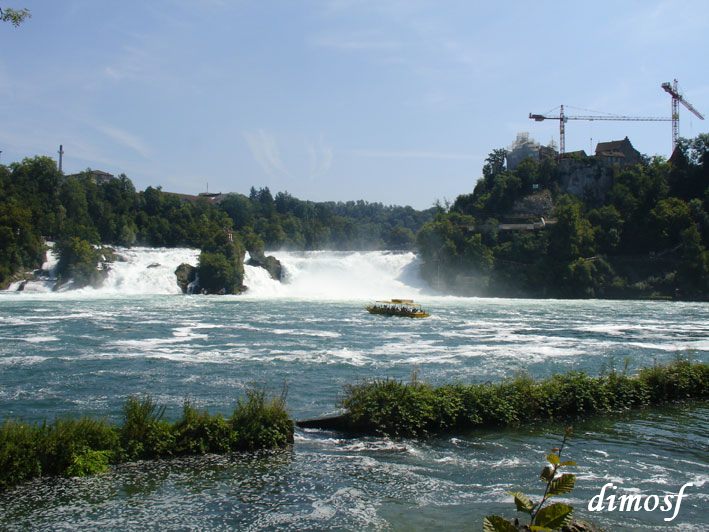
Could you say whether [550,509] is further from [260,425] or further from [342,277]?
[342,277]

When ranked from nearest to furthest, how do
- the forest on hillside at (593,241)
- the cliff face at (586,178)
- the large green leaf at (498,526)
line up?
the large green leaf at (498,526)
the forest on hillside at (593,241)
the cliff face at (586,178)

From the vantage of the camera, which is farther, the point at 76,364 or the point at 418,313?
the point at 418,313

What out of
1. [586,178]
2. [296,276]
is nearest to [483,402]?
[296,276]

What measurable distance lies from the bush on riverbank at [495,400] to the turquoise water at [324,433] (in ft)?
2.05

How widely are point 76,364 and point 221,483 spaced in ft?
51.6

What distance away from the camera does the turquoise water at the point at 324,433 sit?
10.5m

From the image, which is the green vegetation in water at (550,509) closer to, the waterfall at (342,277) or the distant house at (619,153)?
the waterfall at (342,277)

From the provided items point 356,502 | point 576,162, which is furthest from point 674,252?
point 356,502

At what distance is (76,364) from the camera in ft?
81.8

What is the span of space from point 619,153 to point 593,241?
30.0 metres

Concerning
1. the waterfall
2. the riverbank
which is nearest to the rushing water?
the riverbank

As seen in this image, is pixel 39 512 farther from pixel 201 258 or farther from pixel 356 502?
pixel 201 258

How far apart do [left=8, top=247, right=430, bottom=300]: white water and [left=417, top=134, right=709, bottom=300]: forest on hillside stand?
5.19 meters

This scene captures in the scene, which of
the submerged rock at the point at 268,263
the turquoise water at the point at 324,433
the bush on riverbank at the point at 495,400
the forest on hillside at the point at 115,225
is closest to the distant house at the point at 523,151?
the forest on hillside at the point at 115,225
